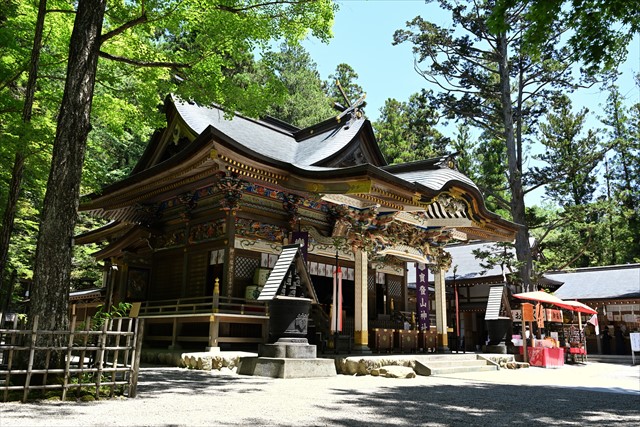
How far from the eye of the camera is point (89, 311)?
21469 mm

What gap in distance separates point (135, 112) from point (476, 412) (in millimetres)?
8820

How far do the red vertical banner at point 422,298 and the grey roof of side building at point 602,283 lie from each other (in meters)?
15.4

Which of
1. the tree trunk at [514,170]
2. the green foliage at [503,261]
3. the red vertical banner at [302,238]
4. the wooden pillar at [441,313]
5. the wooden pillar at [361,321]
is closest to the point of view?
the wooden pillar at [361,321]

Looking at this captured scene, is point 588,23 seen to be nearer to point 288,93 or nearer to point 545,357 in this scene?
point 288,93

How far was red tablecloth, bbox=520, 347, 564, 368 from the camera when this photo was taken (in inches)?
624

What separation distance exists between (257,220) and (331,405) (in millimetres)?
7856

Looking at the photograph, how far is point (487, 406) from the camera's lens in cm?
641

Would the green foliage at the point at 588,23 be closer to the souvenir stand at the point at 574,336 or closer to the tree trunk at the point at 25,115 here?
the tree trunk at the point at 25,115

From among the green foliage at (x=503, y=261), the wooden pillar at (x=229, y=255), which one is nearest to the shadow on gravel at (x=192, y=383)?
the wooden pillar at (x=229, y=255)

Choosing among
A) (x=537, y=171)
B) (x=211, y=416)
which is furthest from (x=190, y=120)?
(x=537, y=171)

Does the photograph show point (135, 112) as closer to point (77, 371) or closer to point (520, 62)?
point (77, 371)

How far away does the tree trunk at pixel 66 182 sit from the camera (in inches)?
235

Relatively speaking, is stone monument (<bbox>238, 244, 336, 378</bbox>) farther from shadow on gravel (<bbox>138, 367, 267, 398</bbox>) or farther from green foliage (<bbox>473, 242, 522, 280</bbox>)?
green foliage (<bbox>473, 242, 522, 280</bbox>)

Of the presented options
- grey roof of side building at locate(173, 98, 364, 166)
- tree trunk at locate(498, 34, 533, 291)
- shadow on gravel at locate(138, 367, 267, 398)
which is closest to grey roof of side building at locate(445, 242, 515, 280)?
tree trunk at locate(498, 34, 533, 291)
